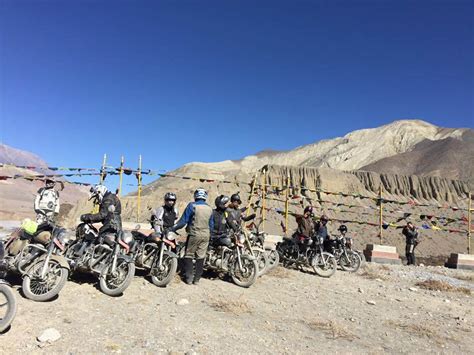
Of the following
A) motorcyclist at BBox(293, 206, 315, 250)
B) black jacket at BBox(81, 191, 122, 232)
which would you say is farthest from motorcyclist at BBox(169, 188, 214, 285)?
motorcyclist at BBox(293, 206, 315, 250)

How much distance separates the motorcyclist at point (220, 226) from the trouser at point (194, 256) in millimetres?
577

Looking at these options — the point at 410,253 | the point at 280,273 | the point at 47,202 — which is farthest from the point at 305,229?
the point at 410,253

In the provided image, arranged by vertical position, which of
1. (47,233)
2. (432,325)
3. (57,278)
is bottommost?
(432,325)

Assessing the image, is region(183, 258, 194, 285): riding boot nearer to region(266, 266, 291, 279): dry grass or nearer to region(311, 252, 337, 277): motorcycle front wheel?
region(266, 266, 291, 279): dry grass

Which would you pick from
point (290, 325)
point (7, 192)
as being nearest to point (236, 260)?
point (290, 325)

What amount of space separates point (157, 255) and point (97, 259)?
1.12m

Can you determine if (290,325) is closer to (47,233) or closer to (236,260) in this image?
(236,260)

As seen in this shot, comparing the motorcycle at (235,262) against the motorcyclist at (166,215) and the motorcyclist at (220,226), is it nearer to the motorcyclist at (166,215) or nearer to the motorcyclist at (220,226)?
the motorcyclist at (220,226)

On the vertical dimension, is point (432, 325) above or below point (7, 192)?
below

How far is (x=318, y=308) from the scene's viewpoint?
683 cm

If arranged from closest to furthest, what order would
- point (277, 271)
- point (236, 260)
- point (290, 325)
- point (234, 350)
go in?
1. point (234, 350)
2. point (290, 325)
3. point (236, 260)
4. point (277, 271)

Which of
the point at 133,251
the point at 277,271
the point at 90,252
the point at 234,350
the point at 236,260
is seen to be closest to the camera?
the point at 234,350

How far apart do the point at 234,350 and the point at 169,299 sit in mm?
2158

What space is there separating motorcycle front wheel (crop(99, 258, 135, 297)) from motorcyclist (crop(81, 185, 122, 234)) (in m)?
0.56
